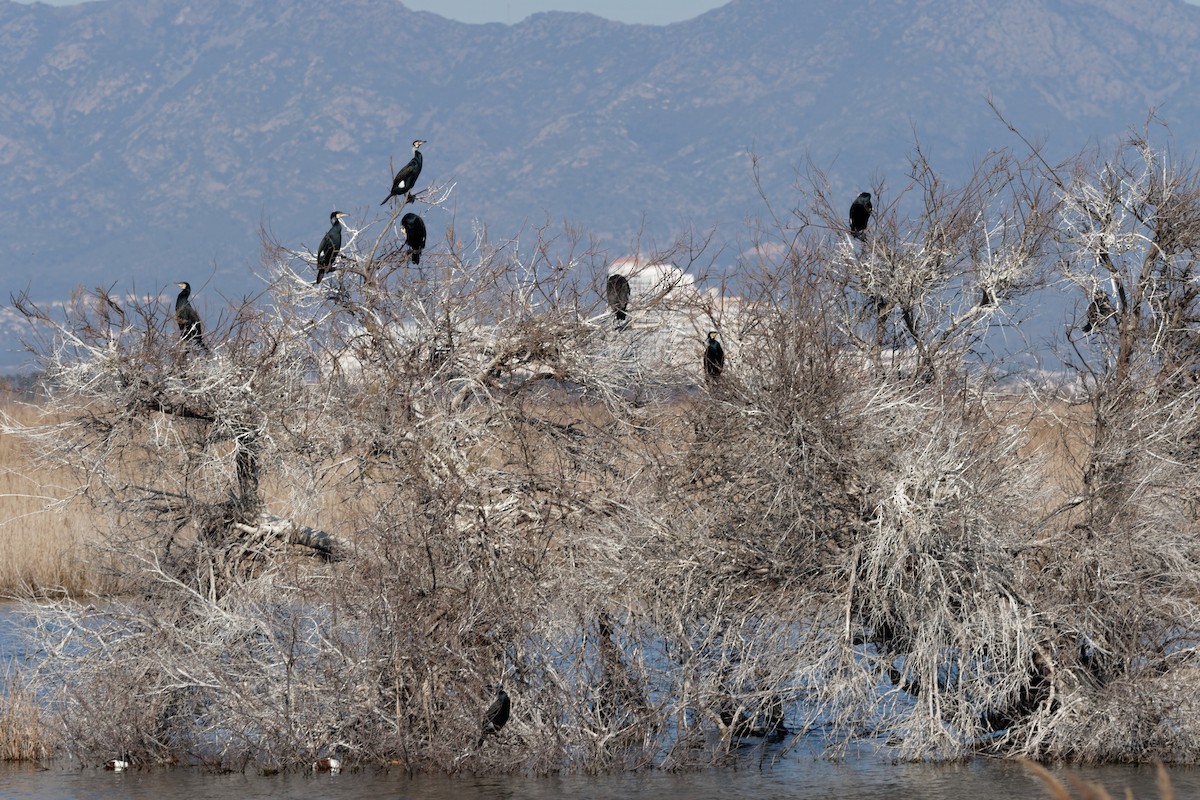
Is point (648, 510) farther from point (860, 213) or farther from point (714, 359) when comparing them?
point (860, 213)

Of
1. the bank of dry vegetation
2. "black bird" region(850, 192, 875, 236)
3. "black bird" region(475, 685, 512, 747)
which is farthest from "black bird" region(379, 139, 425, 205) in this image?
"black bird" region(475, 685, 512, 747)

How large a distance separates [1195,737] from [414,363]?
6554 mm

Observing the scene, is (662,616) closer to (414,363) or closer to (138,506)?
(414,363)

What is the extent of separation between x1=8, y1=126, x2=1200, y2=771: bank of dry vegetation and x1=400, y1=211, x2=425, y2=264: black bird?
0.23 m

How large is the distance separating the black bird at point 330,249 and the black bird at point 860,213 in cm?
429

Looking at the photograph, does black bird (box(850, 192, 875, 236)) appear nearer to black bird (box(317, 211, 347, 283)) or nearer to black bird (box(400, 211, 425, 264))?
black bird (box(400, 211, 425, 264))

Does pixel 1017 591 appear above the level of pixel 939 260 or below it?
below

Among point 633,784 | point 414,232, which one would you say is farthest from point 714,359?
point 633,784

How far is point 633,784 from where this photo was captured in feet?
41.5

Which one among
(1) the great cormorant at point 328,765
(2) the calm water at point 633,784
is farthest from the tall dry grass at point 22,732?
(1) the great cormorant at point 328,765

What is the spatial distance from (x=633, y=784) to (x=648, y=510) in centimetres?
207

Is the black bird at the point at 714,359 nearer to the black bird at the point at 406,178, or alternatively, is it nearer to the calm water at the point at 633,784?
the black bird at the point at 406,178

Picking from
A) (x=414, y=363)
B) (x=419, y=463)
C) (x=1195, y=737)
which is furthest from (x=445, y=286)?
(x=1195, y=737)

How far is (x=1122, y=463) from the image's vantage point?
43.0 feet
